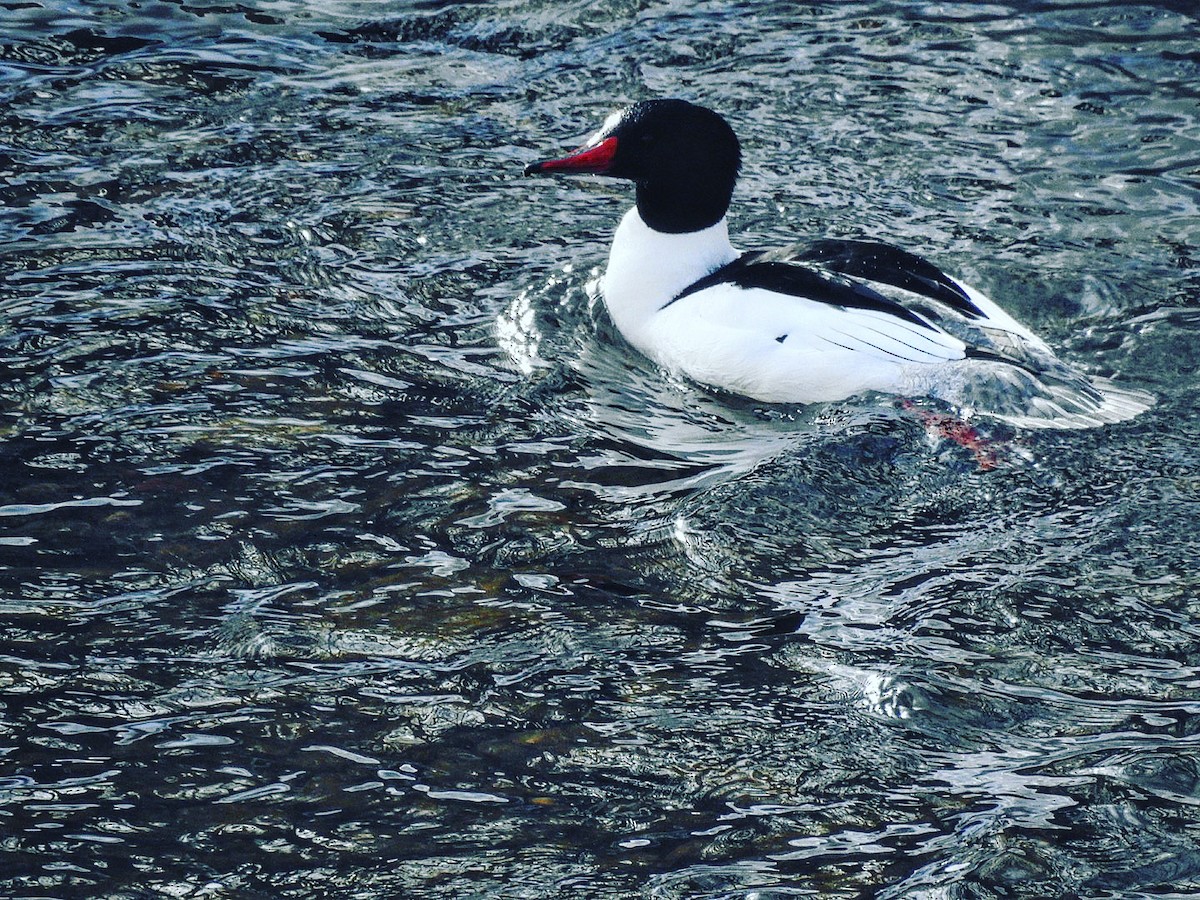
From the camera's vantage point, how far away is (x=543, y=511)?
5.40 m

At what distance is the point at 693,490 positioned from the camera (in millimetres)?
5535

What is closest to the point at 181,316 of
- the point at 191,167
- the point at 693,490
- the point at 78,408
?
the point at 78,408

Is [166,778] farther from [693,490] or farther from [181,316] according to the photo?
[181,316]

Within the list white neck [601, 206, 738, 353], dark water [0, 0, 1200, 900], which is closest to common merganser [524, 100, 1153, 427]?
white neck [601, 206, 738, 353]

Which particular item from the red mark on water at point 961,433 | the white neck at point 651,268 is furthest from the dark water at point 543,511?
the white neck at point 651,268

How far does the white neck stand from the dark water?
165mm

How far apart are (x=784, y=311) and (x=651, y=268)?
2.49ft

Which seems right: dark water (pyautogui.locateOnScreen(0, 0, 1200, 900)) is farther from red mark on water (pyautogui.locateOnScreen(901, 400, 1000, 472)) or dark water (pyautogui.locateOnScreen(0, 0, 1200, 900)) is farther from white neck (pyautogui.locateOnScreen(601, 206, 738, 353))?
white neck (pyautogui.locateOnScreen(601, 206, 738, 353))

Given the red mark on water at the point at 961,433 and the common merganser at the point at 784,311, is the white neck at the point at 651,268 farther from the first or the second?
the red mark on water at the point at 961,433

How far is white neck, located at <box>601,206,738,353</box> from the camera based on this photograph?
263 inches

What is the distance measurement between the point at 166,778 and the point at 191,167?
450 centimetres

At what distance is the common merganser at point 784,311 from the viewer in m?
5.91

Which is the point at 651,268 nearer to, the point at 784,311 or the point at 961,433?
the point at 784,311

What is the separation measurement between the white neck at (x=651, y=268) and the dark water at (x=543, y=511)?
6.5 inches
